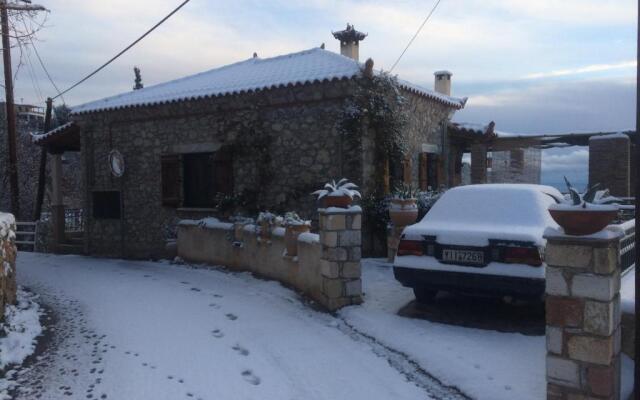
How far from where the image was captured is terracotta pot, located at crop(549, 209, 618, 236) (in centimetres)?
301

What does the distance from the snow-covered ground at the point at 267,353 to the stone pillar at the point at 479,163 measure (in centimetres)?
729

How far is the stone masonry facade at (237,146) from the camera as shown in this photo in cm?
1007

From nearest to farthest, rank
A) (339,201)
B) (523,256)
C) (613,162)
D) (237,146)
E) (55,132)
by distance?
(523,256) < (339,201) < (237,146) < (613,162) < (55,132)

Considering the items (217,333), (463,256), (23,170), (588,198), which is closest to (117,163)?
(217,333)

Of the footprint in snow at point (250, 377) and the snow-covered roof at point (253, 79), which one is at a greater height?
the snow-covered roof at point (253, 79)

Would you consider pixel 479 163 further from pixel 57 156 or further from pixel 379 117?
pixel 57 156

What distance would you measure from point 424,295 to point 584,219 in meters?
3.18

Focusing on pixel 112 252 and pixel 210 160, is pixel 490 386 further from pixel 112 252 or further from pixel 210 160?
pixel 112 252

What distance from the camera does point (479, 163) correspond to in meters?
13.3

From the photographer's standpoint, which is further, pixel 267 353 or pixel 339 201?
pixel 339 201

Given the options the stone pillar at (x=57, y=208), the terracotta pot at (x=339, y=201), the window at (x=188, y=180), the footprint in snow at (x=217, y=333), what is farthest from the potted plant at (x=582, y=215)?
the stone pillar at (x=57, y=208)

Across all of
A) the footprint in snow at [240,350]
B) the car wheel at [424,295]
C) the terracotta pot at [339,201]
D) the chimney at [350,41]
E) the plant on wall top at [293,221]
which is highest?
the chimney at [350,41]

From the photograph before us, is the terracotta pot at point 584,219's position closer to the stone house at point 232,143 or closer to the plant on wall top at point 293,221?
the plant on wall top at point 293,221

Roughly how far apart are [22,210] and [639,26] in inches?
1115
